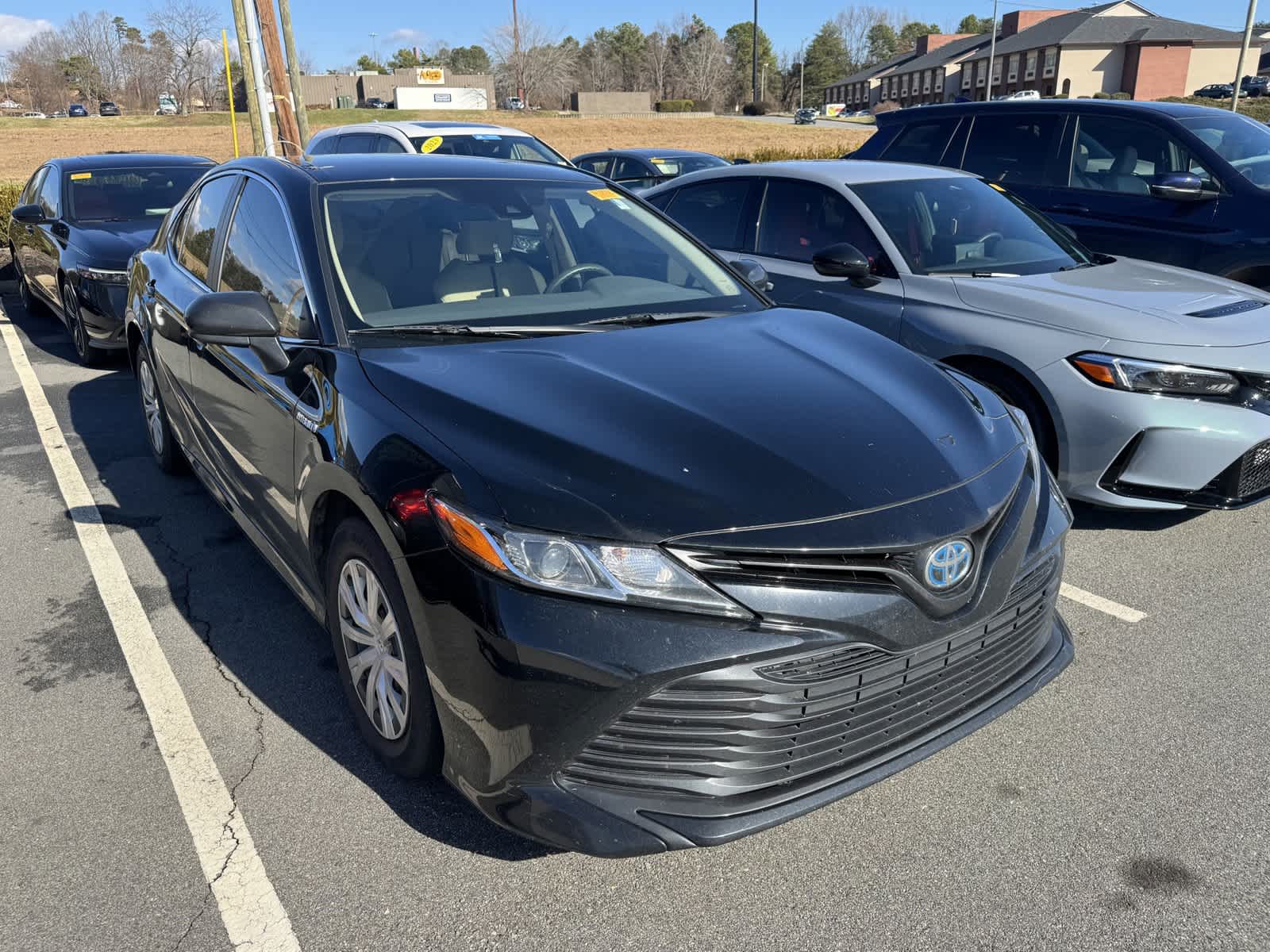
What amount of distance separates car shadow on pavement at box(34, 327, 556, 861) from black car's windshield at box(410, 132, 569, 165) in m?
5.87

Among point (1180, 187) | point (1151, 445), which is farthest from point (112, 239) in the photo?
point (1180, 187)

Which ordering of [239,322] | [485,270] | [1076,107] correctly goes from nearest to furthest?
1. [239,322]
2. [485,270]
3. [1076,107]

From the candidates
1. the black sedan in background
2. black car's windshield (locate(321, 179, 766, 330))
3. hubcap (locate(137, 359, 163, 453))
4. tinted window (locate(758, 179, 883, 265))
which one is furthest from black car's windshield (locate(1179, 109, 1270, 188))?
the black sedan in background

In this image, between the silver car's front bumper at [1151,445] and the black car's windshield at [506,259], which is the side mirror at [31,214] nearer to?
the black car's windshield at [506,259]

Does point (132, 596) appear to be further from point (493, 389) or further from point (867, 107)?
point (867, 107)

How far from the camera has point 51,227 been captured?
834 cm

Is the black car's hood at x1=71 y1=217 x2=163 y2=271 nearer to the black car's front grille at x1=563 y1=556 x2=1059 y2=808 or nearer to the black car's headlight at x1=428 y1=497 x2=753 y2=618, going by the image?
the black car's headlight at x1=428 y1=497 x2=753 y2=618

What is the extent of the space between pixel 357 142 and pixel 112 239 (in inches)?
182

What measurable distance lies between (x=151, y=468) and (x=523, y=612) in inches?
167

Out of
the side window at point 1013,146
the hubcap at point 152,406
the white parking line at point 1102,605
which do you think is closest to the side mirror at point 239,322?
the hubcap at point 152,406

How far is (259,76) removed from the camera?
1378 centimetres

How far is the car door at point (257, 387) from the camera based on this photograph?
3083 mm

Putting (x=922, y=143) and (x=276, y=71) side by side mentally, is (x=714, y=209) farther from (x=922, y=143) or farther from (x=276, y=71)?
(x=276, y=71)

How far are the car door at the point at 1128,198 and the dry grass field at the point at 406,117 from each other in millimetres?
30263
